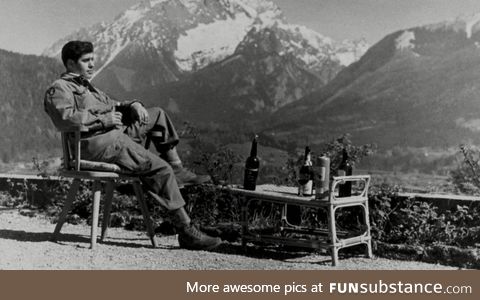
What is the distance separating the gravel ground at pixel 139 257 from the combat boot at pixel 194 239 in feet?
0.20

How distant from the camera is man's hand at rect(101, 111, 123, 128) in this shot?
3.83 m

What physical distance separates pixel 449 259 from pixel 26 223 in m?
3.83

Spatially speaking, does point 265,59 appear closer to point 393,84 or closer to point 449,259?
point 393,84

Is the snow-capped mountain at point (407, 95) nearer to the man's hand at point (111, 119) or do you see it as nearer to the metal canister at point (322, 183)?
the metal canister at point (322, 183)

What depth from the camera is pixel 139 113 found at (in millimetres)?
3990

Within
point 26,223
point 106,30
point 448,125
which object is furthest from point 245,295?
point 448,125

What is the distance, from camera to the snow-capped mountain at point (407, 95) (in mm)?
10547

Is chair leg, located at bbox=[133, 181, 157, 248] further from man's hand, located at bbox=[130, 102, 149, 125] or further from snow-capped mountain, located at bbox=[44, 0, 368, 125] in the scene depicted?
snow-capped mountain, located at bbox=[44, 0, 368, 125]

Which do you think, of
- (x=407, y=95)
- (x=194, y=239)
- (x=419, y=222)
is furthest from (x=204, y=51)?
(x=194, y=239)

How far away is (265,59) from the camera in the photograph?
12.8 metres

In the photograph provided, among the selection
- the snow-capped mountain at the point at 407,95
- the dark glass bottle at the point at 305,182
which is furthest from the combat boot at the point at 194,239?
the snow-capped mountain at the point at 407,95

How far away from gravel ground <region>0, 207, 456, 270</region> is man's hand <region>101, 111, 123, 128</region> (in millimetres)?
926

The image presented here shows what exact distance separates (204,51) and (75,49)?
760 centimetres
